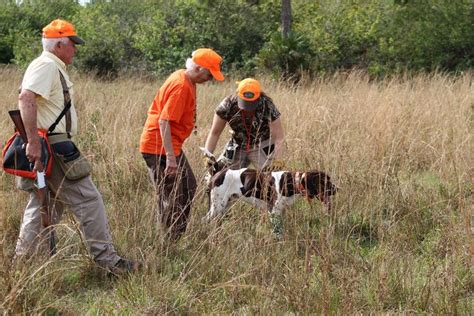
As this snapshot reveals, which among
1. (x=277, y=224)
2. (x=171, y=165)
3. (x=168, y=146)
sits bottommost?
(x=277, y=224)

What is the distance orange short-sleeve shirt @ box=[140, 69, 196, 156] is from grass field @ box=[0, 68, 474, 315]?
45 centimetres

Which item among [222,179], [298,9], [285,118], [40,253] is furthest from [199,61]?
[298,9]

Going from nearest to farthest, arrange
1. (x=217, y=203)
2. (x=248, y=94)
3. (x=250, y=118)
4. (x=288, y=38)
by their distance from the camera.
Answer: (x=217, y=203)
(x=248, y=94)
(x=250, y=118)
(x=288, y=38)

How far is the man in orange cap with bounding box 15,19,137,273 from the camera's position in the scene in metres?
3.63

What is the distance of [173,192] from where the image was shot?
4.33 m

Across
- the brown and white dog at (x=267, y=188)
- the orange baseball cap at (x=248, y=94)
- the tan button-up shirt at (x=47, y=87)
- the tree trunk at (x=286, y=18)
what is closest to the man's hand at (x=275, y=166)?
the brown and white dog at (x=267, y=188)

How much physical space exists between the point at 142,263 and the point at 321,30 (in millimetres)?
13838

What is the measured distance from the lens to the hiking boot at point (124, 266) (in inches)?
149

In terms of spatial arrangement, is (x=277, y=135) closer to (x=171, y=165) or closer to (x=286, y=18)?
(x=171, y=165)

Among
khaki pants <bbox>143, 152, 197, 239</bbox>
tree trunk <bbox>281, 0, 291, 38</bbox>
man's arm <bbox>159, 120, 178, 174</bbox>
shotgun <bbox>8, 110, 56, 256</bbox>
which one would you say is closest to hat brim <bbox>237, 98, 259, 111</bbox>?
khaki pants <bbox>143, 152, 197, 239</bbox>

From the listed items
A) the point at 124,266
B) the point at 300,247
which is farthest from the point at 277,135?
the point at 124,266

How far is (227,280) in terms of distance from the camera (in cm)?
362

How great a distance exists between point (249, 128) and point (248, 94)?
394mm

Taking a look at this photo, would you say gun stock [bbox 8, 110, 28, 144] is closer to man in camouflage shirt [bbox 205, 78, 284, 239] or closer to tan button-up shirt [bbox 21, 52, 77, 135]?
tan button-up shirt [bbox 21, 52, 77, 135]
